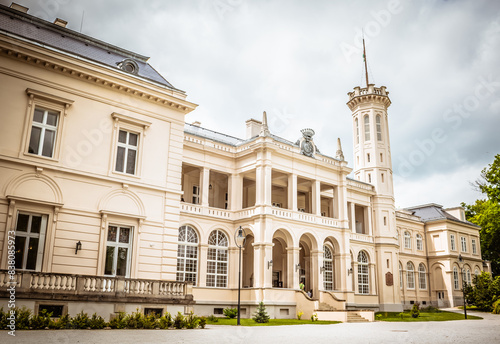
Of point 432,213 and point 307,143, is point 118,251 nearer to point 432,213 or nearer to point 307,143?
point 307,143

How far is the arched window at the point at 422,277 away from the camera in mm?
51884

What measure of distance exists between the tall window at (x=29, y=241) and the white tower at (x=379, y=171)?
33.3 meters

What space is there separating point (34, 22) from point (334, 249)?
87.9 feet

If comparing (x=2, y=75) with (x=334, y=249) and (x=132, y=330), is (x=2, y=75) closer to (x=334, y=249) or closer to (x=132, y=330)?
(x=132, y=330)

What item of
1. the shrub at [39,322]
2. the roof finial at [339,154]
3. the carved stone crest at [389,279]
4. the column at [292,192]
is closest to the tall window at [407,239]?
the carved stone crest at [389,279]

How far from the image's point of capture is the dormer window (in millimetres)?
21500

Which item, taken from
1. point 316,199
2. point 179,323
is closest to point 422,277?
point 316,199

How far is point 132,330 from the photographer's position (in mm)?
14906

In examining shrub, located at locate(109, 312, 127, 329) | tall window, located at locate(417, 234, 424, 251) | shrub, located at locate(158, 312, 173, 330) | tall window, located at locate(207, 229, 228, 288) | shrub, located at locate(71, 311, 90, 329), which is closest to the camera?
shrub, located at locate(71, 311, 90, 329)

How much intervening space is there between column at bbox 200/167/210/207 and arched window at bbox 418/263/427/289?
32603mm

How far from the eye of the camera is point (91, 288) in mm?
16828

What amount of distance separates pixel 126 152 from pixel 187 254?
11406 mm

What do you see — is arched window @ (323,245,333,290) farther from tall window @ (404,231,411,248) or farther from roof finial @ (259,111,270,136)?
tall window @ (404,231,411,248)

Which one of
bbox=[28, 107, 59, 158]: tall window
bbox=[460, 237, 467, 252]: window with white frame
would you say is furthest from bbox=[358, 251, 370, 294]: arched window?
bbox=[28, 107, 59, 158]: tall window
